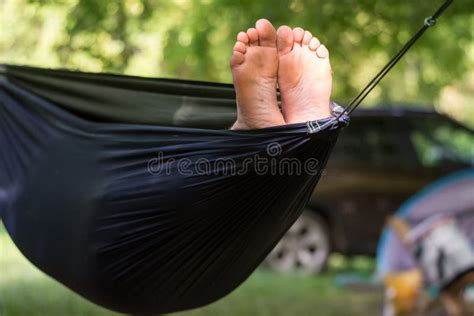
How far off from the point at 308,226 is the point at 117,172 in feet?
17.6

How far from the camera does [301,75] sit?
2.81m

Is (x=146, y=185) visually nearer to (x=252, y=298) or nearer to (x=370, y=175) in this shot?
(x=252, y=298)

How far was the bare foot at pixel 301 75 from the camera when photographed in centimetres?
275

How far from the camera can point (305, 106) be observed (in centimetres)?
275

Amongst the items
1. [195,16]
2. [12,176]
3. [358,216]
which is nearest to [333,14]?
[195,16]

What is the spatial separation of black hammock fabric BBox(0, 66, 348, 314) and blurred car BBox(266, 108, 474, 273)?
466cm

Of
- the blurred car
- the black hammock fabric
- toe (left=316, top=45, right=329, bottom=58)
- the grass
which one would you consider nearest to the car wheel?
the blurred car

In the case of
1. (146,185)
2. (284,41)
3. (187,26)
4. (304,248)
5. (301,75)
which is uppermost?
(187,26)

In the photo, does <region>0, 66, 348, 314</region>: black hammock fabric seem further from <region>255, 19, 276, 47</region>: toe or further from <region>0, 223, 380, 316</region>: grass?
<region>0, 223, 380, 316</region>: grass

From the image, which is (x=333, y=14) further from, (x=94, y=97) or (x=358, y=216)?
(x=358, y=216)

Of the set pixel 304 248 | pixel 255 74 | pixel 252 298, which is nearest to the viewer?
pixel 255 74

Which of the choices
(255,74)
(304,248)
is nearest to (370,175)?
(304,248)

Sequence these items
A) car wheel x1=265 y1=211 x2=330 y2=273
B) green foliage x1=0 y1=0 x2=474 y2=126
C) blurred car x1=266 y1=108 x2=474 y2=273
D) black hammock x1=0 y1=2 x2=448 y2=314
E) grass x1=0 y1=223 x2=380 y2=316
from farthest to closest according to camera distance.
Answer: car wheel x1=265 y1=211 x2=330 y2=273 → blurred car x1=266 y1=108 x2=474 y2=273 → grass x1=0 y1=223 x2=380 y2=316 → green foliage x1=0 y1=0 x2=474 y2=126 → black hammock x1=0 y1=2 x2=448 y2=314

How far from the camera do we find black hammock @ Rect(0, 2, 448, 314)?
2703mm
